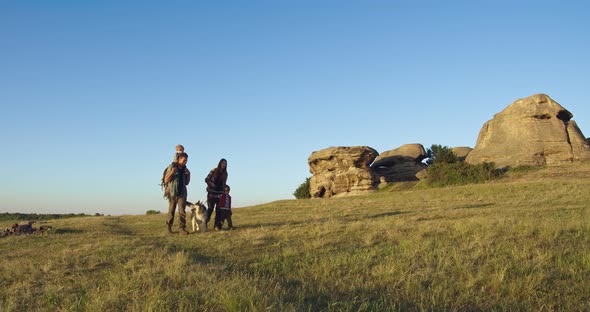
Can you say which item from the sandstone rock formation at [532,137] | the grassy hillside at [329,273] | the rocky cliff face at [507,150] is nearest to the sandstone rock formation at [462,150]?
the rocky cliff face at [507,150]

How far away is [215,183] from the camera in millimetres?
13695

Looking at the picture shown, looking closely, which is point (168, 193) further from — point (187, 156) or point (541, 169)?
point (541, 169)

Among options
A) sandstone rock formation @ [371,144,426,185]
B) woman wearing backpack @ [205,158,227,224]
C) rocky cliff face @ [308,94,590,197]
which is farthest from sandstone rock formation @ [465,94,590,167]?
woman wearing backpack @ [205,158,227,224]

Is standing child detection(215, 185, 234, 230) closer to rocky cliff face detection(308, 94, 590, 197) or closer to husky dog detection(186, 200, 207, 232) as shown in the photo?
husky dog detection(186, 200, 207, 232)

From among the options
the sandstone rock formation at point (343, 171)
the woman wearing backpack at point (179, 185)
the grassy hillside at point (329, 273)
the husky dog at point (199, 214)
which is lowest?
the grassy hillside at point (329, 273)

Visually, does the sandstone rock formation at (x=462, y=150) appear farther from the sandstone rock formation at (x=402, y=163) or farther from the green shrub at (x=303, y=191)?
the green shrub at (x=303, y=191)

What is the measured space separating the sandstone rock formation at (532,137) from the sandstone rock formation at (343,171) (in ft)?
33.8

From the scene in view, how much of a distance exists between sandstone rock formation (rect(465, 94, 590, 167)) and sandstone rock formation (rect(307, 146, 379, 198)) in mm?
10294

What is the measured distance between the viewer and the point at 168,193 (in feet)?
41.2

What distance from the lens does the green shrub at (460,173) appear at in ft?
109

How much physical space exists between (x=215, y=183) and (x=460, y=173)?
26326 millimetres

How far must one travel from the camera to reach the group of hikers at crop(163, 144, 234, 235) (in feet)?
40.8

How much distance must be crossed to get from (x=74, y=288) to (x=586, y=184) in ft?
85.4

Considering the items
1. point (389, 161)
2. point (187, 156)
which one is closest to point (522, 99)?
point (389, 161)
